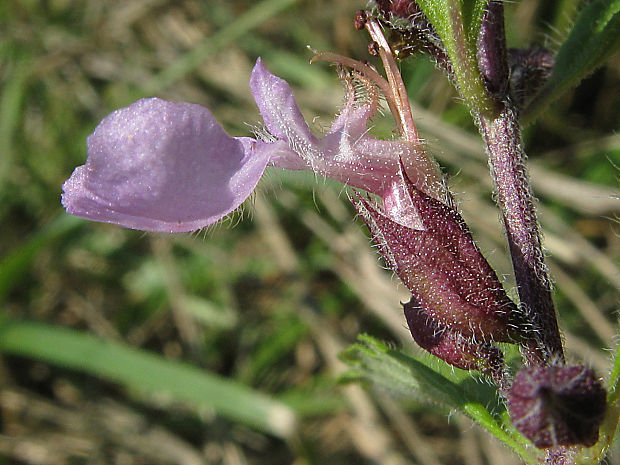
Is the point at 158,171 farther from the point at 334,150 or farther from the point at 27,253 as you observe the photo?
the point at 27,253

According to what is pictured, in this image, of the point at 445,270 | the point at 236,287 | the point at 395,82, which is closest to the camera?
the point at 445,270

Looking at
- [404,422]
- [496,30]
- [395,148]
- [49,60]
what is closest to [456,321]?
[395,148]

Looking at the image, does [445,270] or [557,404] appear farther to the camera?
[445,270]

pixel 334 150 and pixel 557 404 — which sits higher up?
pixel 334 150

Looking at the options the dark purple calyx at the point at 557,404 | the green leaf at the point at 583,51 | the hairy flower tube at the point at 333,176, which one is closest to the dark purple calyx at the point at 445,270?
the hairy flower tube at the point at 333,176

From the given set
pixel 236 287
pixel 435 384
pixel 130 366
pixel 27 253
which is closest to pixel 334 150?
pixel 435 384

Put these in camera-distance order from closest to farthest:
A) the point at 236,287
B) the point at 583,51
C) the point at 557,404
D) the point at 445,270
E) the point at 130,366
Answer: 1. the point at 557,404
2. the point at 445,270
3. the point at 583,51
4. the point at 130,366
5. the point at 236,287

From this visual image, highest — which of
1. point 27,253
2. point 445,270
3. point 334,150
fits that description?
point 334,150

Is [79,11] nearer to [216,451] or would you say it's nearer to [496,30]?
[216,451]
